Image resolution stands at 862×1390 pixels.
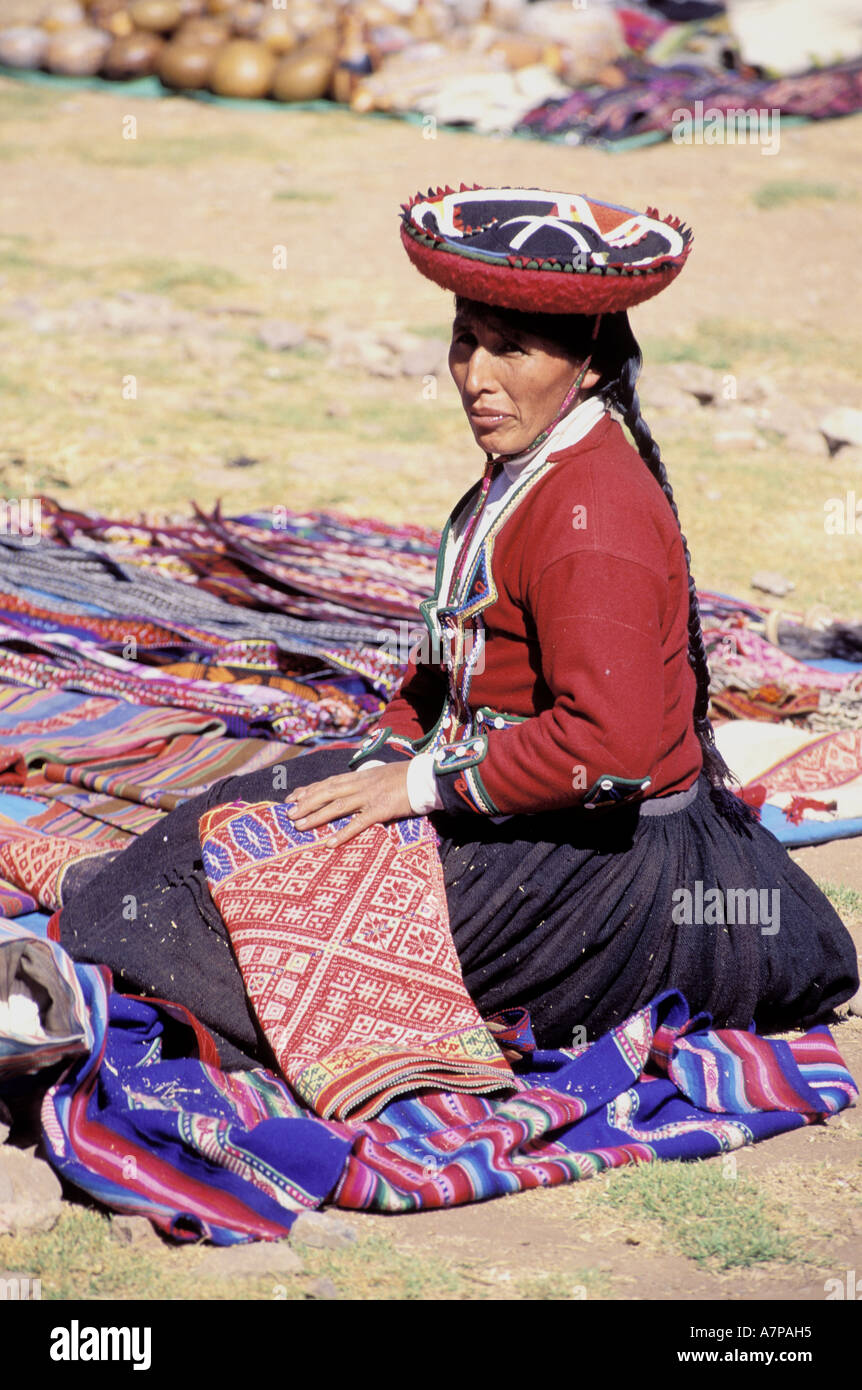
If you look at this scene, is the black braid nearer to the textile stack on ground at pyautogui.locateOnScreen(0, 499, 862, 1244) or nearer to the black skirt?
the black skirt

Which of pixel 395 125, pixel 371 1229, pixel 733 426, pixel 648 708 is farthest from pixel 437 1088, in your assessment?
pixel 395 125

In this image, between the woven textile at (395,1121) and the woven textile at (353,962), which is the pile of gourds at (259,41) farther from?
the woven textile at (395,1121)

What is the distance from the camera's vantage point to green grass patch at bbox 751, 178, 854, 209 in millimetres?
13109

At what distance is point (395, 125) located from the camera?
627 inches

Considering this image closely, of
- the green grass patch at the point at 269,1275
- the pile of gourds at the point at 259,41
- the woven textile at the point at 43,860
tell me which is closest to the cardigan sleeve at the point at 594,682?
the green grass patch at the point at 269,1275

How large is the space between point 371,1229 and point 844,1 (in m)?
17.1

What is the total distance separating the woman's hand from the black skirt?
0.11 m

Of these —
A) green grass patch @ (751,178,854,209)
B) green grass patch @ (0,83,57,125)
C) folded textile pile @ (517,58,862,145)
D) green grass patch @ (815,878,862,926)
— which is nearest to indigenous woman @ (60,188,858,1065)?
green grass patch @ (815,878,862,926)

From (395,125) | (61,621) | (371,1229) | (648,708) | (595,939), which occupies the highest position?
(648,708)

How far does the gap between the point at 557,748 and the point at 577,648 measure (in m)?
0.18

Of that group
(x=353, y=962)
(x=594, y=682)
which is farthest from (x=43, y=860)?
(x=594, y=682)

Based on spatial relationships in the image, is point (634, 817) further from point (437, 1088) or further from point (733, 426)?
point (733, 426)

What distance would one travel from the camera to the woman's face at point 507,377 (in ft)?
9.02
